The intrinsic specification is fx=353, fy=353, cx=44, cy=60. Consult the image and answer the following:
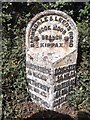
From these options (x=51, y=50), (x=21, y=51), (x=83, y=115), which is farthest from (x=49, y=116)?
(x=21, y=51)

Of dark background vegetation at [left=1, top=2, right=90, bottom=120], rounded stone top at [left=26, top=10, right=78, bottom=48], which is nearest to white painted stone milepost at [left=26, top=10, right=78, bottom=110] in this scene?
rounded stone top at [left=26, top=10, right=78, bottom=48]

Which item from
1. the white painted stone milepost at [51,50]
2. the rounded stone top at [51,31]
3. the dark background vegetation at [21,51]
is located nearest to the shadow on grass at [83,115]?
the dark background vegetation at [21,51]

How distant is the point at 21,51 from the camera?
5523 mm

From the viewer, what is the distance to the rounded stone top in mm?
5035

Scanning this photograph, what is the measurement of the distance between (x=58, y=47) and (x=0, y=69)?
0.95 meters

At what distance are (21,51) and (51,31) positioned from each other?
69cm

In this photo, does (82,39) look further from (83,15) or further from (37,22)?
(37,22)

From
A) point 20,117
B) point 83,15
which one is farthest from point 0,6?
point 20,117

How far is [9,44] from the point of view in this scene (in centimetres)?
561

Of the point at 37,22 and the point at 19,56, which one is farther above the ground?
the point at 37,22

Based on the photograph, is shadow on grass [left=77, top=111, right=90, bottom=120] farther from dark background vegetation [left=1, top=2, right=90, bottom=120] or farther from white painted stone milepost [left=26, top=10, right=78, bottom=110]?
white painted stone milepost [left=26, top=10, right=78, bottom=110]

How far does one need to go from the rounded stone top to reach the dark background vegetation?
0.45 metres

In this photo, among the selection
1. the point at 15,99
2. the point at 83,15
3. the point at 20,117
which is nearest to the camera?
the point at 20,117

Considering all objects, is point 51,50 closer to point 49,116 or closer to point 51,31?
point 51,31
